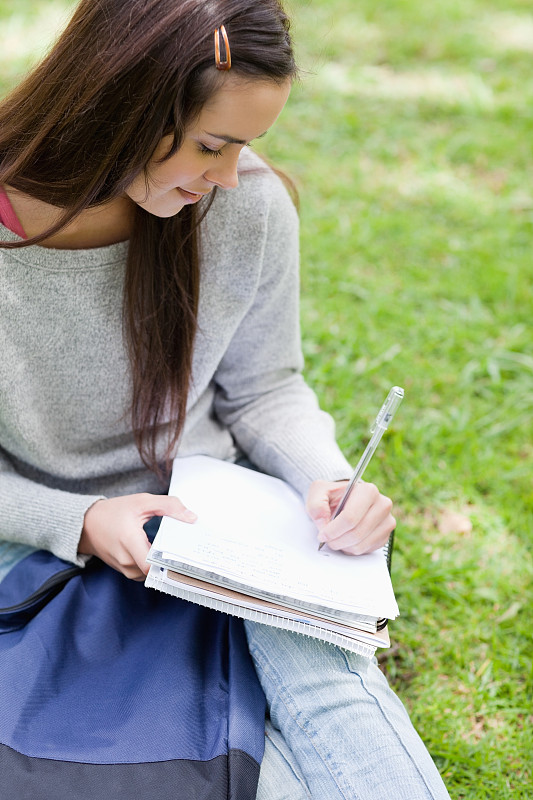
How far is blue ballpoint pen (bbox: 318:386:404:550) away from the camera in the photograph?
1181mm

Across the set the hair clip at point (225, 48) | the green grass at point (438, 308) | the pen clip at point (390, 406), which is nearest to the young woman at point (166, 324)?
the hair clip at point (225, 48)

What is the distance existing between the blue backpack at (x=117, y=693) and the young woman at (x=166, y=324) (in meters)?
0.06

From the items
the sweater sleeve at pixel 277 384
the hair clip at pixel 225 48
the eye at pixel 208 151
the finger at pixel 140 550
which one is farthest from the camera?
the sweater sleeve at pixel 277 384

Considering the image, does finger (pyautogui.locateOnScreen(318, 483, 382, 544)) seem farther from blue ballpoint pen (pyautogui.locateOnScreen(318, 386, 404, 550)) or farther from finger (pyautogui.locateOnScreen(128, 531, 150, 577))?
A: finger (pyautogui.locateOnScreen(128, 531, 150, 577))

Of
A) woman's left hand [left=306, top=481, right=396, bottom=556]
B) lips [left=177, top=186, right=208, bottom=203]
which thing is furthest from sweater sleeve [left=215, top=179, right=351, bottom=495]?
lips [left=177, top=186, right=208, bottom=203]

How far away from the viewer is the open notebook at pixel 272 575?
122 centimetres

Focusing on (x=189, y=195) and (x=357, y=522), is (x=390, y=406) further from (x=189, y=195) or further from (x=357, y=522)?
(x=189, y=195)

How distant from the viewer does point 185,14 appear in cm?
112

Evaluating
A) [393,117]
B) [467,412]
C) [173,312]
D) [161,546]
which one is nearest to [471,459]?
[467,412]

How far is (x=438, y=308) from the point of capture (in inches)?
110

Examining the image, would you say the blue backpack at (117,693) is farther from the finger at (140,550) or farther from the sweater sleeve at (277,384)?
the sweater sleeve at (277,384)

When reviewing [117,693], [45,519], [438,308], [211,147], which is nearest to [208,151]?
[211,147]

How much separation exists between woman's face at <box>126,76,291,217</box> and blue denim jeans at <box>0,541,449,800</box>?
2.45 feet

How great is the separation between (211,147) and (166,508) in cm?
59
